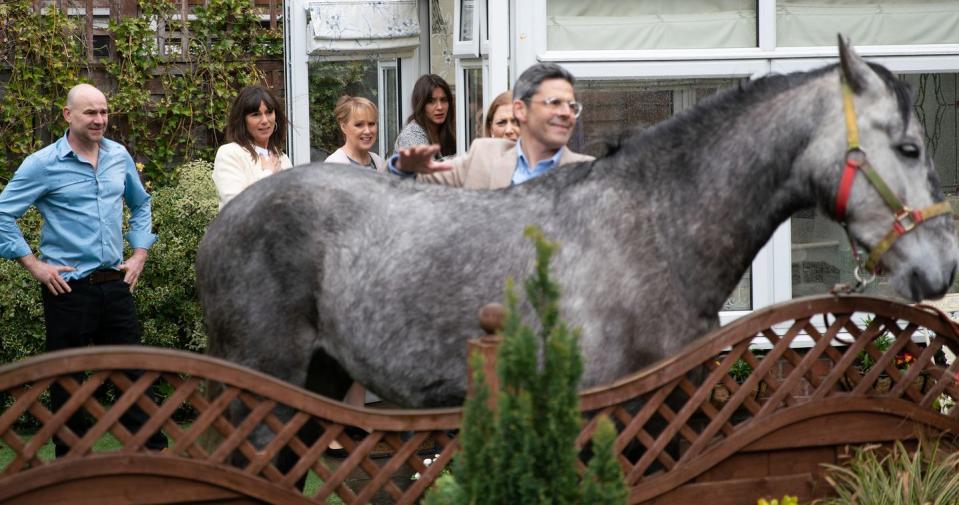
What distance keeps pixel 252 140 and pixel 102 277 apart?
110cm

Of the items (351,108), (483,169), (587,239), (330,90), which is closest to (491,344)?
(587,239)

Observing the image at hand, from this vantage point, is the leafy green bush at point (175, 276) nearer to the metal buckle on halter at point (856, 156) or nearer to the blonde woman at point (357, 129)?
→ the blonde woman at point (357, 129)

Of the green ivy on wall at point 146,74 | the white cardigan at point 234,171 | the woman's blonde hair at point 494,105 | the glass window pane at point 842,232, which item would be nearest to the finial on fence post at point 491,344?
the woman's blonde hair at point 494,105

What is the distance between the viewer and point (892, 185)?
12.6 ft

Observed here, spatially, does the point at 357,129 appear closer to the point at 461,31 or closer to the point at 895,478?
the point at 461,31

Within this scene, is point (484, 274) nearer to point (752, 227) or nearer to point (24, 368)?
point (752, 227)

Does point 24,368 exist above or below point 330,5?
below

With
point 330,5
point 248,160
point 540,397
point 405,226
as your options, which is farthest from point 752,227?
point 330,5

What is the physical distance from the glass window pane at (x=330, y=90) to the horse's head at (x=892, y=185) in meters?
5.89

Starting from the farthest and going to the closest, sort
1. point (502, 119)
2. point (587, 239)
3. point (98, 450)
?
1. point (98, 450)
2. point (502, 119)
3. point (587, 239)

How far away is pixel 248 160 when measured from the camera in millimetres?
6676

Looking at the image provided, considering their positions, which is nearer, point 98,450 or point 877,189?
point 877,189

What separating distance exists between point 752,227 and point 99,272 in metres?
3.70

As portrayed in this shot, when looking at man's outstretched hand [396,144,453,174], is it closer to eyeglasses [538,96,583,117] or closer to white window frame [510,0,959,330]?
eyeglasses [538,96,583,117]
